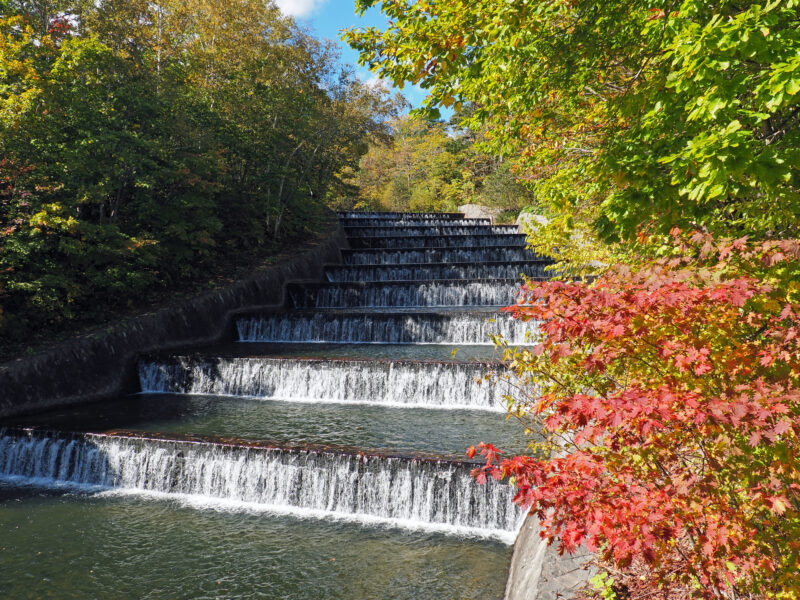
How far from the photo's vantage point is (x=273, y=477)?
7719 millimetres

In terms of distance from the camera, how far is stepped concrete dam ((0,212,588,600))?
5.83 meters

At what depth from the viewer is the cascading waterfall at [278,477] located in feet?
22.6

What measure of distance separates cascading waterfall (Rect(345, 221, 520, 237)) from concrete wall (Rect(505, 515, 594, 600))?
23.4 meters

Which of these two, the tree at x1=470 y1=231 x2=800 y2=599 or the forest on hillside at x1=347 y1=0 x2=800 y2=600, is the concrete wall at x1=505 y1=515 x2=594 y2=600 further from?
the tree at x1=470 y1=231 x2=800 y2=599

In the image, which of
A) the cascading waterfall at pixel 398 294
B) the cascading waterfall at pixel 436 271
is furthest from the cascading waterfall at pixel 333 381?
the cascading waterfall at pixel 436 271

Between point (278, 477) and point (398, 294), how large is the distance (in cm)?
1156

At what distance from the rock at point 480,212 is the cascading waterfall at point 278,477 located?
26.1 meters

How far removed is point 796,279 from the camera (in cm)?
343

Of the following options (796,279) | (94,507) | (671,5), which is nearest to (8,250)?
(94,507)

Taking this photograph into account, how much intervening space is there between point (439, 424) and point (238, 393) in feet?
17.9

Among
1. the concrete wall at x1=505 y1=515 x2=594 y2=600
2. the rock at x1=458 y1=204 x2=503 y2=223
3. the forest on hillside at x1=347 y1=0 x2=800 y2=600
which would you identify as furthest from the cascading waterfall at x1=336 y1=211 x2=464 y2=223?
the forest on hillside at x1=347 y1=0 x2=800 y2=600

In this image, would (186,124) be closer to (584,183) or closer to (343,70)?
(343,70)

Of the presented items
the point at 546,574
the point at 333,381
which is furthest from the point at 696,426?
the point at 333,381

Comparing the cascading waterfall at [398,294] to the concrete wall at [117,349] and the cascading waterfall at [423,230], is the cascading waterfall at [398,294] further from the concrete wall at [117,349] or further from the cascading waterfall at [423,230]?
the cascading waterfall at [423,230]
